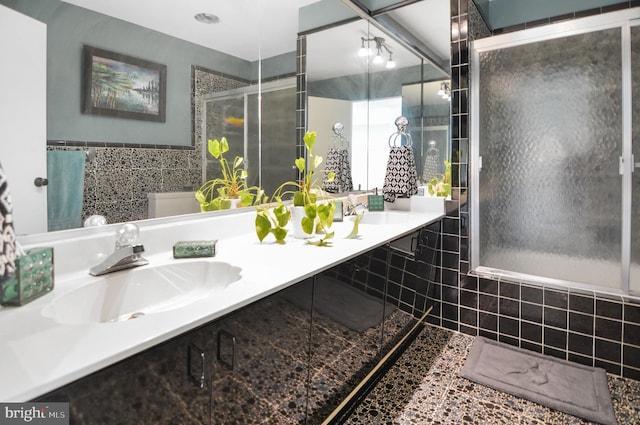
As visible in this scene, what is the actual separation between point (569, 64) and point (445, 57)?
27.9 inches

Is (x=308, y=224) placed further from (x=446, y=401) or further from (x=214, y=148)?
(x=446, y=401)

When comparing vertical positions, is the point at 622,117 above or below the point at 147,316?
above

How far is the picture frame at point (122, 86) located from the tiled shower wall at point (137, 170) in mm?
108

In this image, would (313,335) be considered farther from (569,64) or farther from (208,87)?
(569,64)

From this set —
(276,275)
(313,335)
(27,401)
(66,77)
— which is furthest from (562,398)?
(66,77)

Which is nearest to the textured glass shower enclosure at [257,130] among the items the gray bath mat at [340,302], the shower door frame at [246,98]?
the shower door frame at [246,98]

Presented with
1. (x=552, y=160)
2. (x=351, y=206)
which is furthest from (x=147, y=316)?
(x=552, y=160)

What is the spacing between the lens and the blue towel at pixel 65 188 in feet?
3.37

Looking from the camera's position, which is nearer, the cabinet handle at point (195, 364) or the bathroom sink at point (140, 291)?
the cabinet handle at point (195, 364)

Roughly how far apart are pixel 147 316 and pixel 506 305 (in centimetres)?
224

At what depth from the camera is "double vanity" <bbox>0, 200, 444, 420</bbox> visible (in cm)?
58

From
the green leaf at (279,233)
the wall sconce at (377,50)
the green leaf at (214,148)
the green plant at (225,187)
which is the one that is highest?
the wall sconce at (377,50)

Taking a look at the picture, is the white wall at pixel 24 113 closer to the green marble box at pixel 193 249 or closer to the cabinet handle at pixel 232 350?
the green marble box at pixel 193 249

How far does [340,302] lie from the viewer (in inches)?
51.3
